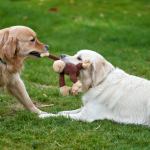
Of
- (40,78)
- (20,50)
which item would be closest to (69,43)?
(40,78)

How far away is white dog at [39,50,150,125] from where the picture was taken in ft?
13.4

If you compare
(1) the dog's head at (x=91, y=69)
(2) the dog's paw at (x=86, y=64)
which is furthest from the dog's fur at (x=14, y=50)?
(2) the dog's paw at (x=86, y=64)

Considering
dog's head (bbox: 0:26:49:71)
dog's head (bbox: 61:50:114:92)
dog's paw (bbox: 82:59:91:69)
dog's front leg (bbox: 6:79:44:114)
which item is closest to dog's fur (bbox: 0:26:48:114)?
dog's head (bbox: 0:26:49:71)

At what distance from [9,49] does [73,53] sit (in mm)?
5116

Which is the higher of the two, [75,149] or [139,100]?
[139,100]

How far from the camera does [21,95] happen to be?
4.73 m

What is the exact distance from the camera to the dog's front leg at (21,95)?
466 cm

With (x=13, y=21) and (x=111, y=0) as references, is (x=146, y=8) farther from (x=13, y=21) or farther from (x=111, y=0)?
(x=13, y=21)

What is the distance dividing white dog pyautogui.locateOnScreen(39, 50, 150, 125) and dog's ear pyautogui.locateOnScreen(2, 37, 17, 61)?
2.80ft

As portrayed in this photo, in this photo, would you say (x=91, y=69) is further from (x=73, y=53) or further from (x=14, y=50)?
(x=73, y=53)

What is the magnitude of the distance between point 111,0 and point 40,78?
42.6 feet

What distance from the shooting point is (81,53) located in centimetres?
426

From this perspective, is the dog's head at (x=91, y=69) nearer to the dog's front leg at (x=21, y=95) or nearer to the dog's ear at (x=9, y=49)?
the dog's ear at (x=9, y=49)

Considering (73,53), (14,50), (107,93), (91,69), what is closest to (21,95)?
(14,50)
